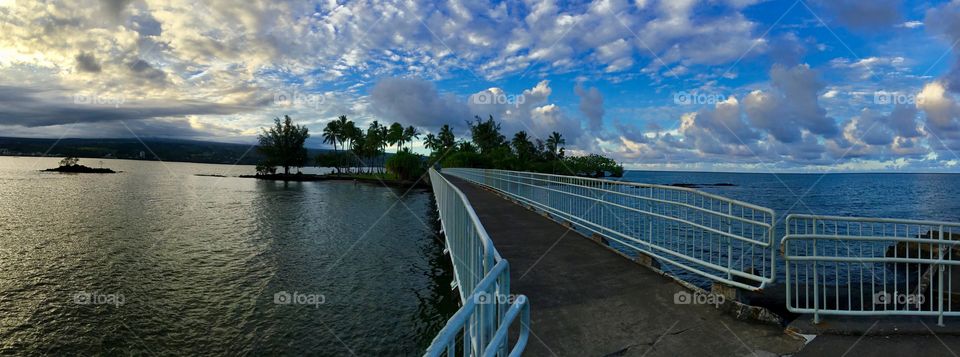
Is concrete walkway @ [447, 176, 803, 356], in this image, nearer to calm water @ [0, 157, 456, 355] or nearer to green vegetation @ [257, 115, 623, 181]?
calm water @ [0, 157, 456, 355]

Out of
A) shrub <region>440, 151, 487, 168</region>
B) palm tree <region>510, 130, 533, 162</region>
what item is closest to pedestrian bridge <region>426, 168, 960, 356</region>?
shrub <region>440, 151, 487, 168</region>

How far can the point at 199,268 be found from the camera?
1406cm

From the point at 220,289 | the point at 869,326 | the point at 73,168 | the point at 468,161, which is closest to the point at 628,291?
the point at 869,326

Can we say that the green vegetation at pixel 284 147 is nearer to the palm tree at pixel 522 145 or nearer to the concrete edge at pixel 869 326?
the palm tree at pixel 522 145

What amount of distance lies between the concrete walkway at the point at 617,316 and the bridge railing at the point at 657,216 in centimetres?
48

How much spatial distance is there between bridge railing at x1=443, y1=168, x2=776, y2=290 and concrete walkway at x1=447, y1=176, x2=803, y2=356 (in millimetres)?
485

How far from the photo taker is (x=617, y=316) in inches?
197

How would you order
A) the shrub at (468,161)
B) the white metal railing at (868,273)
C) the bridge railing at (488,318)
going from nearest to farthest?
the bridge railing at (488,318) → the white metal railing at (868,273) → the shrub at (468,161)

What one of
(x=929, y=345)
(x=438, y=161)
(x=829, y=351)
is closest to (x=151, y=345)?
(x=829, y=351)

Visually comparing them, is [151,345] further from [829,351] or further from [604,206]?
[829,351]

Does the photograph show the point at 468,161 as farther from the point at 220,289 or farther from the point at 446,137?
the point at 220,289

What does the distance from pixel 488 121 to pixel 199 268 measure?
8745 cm

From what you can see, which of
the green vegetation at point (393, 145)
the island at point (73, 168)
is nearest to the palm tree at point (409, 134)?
the green vegetation at point (393, 145)

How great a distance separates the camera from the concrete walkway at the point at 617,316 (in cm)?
425
